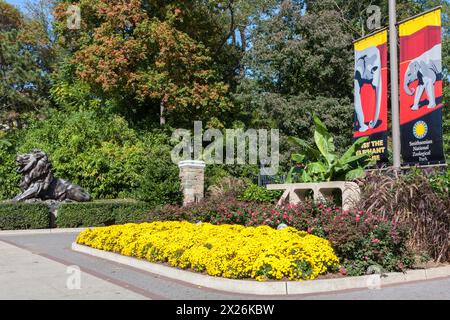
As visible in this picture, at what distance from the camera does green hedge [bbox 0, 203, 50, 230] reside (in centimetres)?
1950

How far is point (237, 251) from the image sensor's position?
856 centimetres

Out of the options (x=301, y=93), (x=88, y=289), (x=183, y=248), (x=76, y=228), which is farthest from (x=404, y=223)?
(x=301, y=93)

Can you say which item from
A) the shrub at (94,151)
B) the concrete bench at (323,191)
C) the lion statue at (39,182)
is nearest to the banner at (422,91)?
the concrete bench at (323,191)

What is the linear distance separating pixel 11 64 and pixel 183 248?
100ft

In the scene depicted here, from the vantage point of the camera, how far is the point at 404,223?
9.72 m

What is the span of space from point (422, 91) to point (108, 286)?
27.6ft

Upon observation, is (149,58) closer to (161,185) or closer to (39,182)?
(161,185)

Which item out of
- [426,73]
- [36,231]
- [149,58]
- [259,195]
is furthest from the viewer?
[149,58]

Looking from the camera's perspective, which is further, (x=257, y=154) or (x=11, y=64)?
(x=11, y=64)

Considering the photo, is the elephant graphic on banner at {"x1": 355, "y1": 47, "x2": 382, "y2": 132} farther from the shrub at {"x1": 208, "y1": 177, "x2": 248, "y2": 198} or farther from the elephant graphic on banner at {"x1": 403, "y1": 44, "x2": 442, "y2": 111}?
the shrub at {"x1": 208, "y1": 177, "x2": 248, "y2": 198}

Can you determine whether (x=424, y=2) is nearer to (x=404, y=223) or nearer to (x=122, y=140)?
(x=122, y=140)

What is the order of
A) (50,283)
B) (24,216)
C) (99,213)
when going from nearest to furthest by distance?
1. (50,283)
2. (24,216)
3. (99,213)

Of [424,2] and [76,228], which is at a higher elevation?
[424,2]

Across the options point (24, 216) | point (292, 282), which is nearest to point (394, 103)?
point (292, 282)
